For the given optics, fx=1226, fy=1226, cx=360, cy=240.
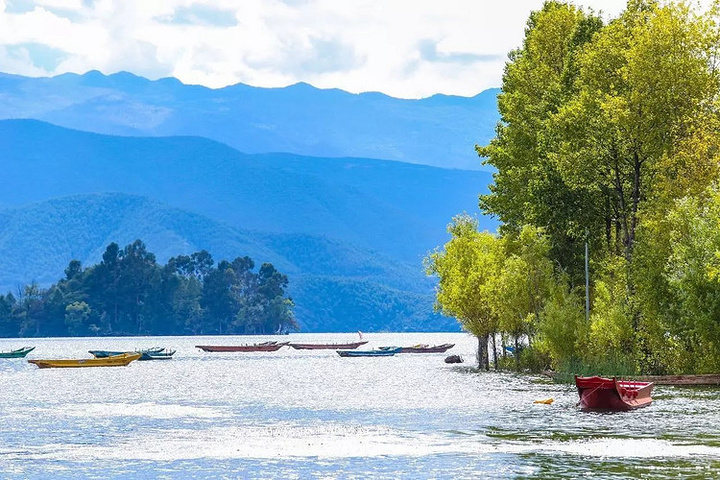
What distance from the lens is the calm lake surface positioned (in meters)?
42.6

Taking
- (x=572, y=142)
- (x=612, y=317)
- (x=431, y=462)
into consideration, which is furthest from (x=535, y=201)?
(x=431, y=462)

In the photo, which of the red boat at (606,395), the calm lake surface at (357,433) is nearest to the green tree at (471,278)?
the calm lake surface at (357,433)

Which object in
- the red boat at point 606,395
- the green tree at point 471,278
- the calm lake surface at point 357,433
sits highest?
the green tree at point 471,278

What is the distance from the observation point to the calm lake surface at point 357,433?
42.6 meters

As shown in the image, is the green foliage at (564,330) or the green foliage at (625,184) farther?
the green foliage at (564,330)

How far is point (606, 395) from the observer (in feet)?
213

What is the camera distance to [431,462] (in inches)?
1725

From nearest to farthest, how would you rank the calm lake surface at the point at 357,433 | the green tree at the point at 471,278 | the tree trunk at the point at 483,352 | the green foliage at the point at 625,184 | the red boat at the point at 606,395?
the calm lake surface at the point at 357,433, the red boat at the point at 606,395, the green foliage at the point at 625,184, the green tree at the point at 471,278, the tree trunk at the point at 483,352

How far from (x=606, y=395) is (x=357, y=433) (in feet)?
51.9

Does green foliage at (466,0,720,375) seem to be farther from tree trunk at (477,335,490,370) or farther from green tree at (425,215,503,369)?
tree trunk at (477,335,490,370)

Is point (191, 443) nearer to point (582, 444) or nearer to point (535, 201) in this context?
point (582, 444)

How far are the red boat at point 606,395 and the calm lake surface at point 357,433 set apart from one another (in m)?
1.15

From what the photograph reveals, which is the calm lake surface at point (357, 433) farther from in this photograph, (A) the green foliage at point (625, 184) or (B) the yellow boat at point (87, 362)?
(B) the yellow boat at point (87, 362)

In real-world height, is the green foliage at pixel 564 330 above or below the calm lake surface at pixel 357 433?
above
